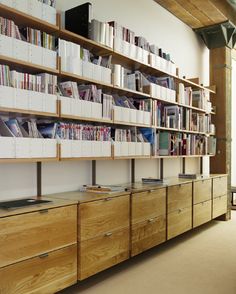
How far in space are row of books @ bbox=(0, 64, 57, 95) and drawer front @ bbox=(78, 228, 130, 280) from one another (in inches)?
49.5

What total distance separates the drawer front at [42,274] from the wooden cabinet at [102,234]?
4.2 inches

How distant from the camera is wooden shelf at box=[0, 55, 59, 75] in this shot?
2.21 m

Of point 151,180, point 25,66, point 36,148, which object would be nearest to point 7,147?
point 36,148

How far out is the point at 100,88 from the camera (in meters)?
3.11

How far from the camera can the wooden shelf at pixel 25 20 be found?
7.33ft

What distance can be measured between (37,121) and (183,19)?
3.37 m

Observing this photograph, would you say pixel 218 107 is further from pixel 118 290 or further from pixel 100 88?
pixel 118 290

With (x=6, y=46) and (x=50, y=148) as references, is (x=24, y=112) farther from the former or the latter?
(x=6, y=46)

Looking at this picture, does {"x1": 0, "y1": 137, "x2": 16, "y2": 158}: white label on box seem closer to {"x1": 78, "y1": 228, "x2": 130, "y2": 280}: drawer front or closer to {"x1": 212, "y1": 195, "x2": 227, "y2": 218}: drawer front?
{"x1": 78, "y1": 228, "x2": 130, "y2": 280}: drawer front

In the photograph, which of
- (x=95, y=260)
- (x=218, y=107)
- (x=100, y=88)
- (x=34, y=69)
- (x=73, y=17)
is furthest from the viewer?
(x=218, y=107)

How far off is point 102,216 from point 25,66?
136 cm

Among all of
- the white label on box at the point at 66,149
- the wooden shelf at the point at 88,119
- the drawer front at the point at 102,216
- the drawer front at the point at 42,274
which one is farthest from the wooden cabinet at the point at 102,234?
the wooden shelf at the point at 88,119

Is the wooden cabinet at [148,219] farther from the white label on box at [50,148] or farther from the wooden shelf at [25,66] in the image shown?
the wooden shelf at [25,66]

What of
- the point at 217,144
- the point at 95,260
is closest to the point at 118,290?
the point at 95,260
